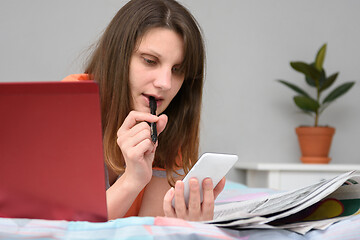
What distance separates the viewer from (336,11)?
258 cm

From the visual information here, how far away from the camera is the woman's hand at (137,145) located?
2.59 feet

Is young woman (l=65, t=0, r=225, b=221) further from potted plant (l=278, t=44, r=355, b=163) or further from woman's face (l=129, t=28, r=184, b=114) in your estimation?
potted plant (l=278, t=44, r=355, b=163)

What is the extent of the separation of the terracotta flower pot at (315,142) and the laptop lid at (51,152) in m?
1.86

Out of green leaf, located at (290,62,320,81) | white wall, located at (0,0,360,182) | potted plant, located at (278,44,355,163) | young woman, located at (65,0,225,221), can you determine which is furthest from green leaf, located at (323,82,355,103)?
young woman, located at (65,0,225,221)

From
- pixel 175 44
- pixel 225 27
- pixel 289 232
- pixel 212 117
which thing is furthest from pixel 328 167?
pixel 289 232

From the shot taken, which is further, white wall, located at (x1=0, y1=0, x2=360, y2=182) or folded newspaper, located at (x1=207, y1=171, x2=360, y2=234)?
white wall, located at (x1=0, y1=0, x2=360, y2=182)

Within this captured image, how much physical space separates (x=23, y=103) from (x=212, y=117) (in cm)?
199

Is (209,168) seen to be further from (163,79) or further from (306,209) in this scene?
(163,79)

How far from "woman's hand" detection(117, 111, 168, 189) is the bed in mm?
260

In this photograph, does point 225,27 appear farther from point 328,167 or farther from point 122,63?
point 122,63

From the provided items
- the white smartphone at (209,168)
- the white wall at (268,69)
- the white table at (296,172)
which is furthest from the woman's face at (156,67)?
the white wall at (268,69)

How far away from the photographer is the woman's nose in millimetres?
975

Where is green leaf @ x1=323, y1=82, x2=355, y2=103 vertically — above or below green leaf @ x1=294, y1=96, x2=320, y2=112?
above

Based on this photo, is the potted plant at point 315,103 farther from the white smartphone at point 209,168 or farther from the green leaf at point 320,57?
the white smartphone at point 209,168
